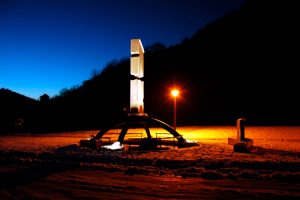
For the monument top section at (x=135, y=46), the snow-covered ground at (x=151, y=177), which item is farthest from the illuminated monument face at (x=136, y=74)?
the snow-covered ground at (x=151, y=177)

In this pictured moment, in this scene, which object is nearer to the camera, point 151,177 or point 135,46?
point 151,177

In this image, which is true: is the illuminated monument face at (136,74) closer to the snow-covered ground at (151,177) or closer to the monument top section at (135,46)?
the monument top section at (135,46)

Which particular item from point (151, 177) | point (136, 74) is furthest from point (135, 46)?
point (151, 177)

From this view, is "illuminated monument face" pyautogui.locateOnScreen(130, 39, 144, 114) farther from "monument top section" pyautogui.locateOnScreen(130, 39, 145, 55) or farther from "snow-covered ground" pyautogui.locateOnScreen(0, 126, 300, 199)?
"snow-covered ground" pyautogui.locateOnScreen(0, 126, 300, 199)

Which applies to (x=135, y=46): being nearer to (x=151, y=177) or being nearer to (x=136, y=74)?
(x=136, y=74)

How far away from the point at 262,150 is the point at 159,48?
58168 mm

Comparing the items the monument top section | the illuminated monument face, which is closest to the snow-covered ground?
the illuminated monument face

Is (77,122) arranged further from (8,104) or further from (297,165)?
(297,165)

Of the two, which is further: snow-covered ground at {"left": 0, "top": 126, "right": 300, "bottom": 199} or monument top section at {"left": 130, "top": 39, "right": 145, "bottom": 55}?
monument top section at {"left": 130, "top": 39, "right": 145, "bottom": 55}

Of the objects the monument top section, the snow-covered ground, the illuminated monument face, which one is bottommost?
the snow-covered ground

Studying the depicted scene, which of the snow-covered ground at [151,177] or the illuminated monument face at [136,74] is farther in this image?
the illuminated monument face at [136,74]

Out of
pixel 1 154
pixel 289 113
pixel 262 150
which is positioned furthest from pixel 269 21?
pixel 1 154

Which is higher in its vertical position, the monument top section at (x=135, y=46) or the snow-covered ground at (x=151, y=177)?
the monument top section at (x=135, y=46)

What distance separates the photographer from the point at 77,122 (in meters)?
45.5
